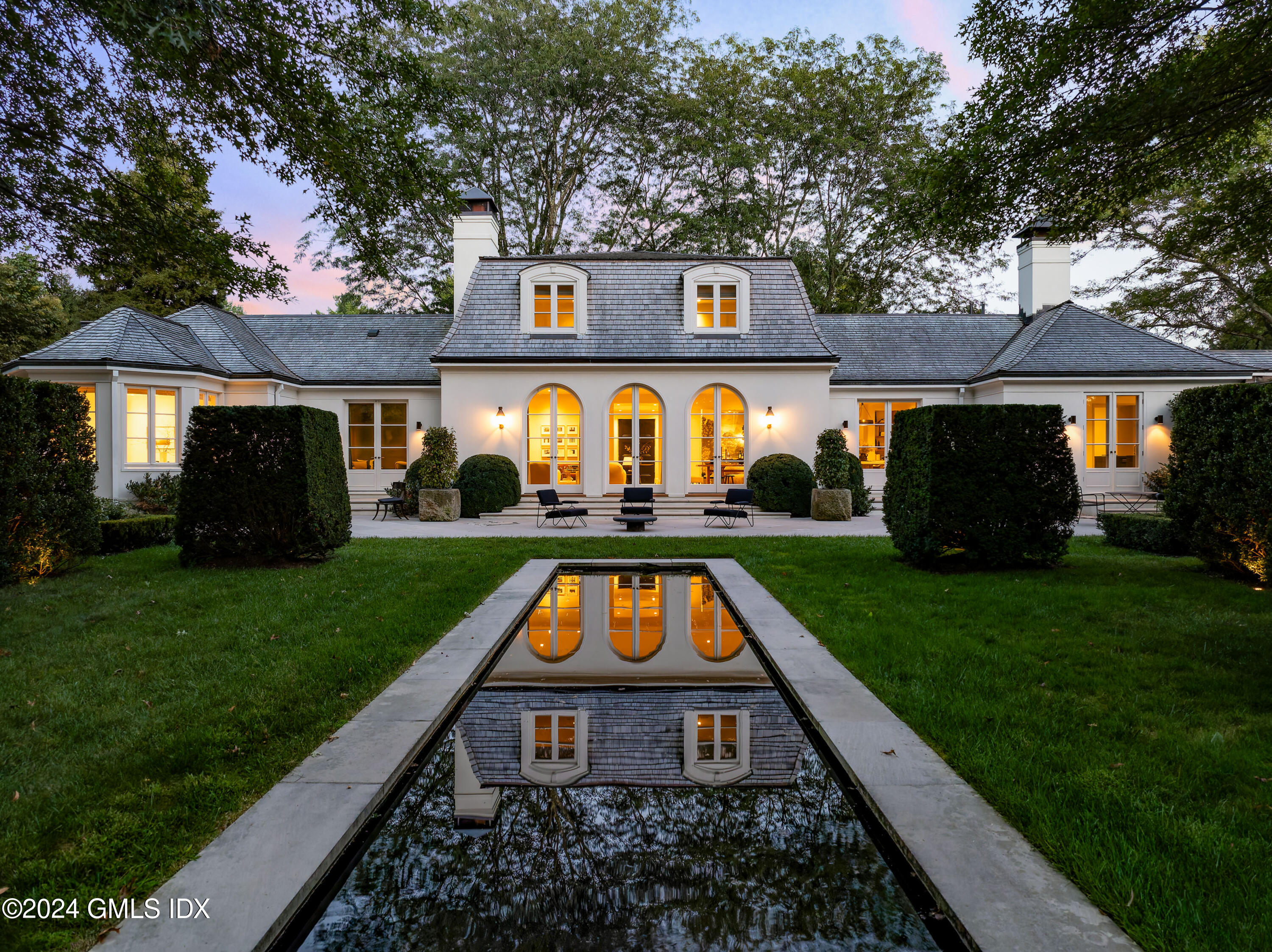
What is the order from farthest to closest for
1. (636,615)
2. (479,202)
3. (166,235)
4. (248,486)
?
(479,202), (248,486), (166,235), (636,615)

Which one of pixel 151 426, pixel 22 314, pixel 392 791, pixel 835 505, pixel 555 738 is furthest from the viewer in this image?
pixel 22 314

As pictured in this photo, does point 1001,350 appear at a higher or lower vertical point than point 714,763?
higher

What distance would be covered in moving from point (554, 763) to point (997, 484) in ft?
23.1

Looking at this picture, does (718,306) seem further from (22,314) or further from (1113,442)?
(22,314)

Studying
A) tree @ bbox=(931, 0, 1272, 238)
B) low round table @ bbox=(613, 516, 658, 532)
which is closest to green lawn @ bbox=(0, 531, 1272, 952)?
tree @ bbox=(931, 0, 1272, 238)

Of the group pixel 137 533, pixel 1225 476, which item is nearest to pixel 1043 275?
pixel 1225 476

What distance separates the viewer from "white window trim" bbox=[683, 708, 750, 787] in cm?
319

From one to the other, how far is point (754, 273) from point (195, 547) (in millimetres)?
15862

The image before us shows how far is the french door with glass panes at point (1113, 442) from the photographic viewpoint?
698 inches

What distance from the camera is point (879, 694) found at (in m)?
4.20

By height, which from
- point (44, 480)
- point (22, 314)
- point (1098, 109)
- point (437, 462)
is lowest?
point (44, 480)

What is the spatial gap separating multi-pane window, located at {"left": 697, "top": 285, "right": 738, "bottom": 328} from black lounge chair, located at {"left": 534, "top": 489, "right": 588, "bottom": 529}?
692 cm

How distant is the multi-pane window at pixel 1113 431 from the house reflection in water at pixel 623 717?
16879 mm

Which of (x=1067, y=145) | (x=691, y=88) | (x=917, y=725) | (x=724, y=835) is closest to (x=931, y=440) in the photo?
(x=1067, y=145)
